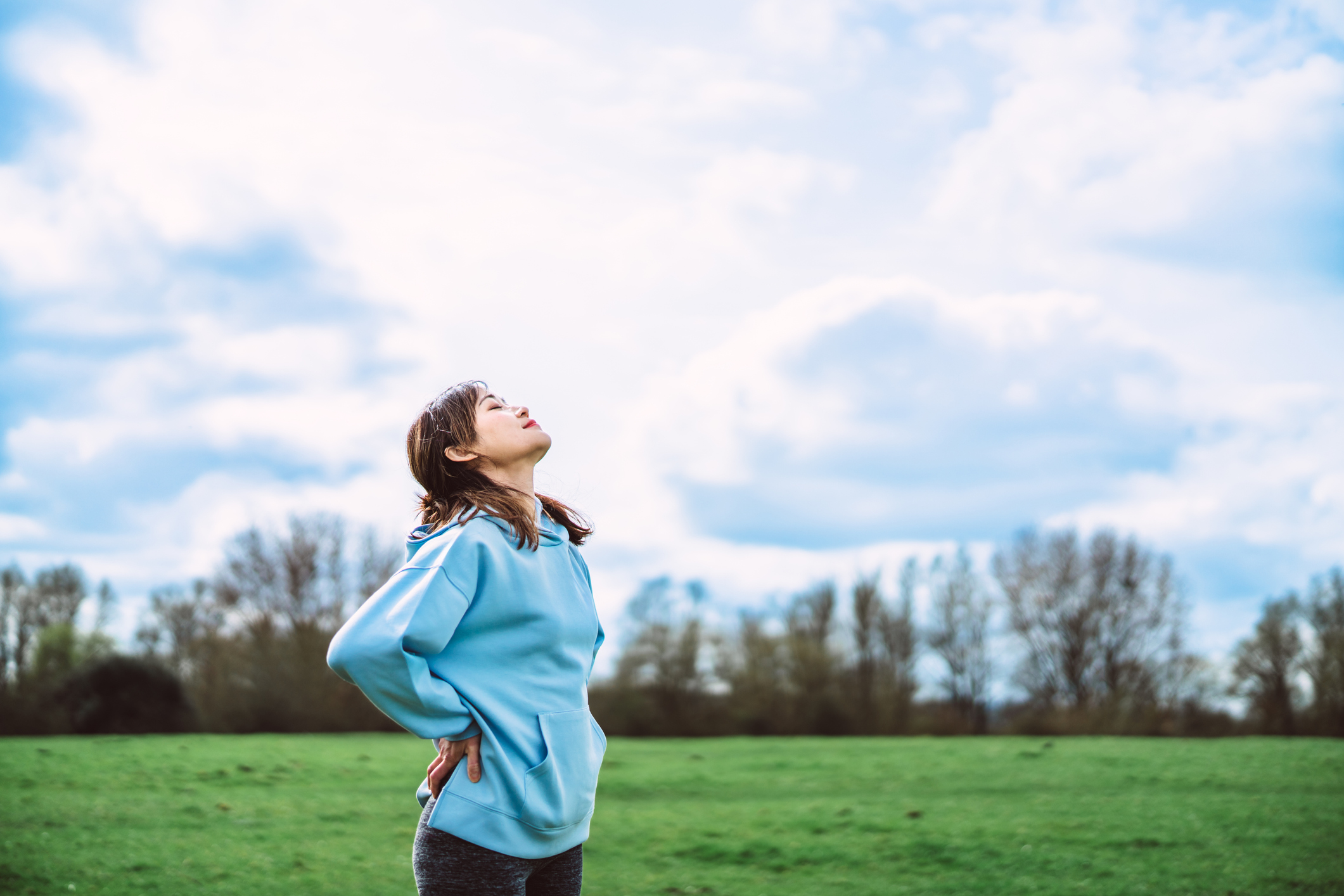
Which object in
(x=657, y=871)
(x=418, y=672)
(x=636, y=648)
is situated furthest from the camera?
(x=636, y=648)

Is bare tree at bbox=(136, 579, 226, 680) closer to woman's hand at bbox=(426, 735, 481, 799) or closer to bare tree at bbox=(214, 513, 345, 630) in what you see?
bare tree at bbox=(214, 513, 345, 630)

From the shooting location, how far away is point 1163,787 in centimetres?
1405

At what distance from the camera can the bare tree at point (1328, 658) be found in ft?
125

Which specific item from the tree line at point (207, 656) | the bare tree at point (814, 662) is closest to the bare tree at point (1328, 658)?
the bare tree at point (814, 662)

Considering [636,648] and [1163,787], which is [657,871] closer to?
[1163,787]

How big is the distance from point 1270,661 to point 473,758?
5034cm

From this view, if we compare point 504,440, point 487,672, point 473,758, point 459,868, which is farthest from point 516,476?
point 459,868

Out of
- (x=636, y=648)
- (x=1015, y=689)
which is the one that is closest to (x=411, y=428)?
(x=636, y=648)

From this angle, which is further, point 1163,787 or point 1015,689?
point 1015,689

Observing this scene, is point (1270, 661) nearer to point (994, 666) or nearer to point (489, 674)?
point (994, 666)

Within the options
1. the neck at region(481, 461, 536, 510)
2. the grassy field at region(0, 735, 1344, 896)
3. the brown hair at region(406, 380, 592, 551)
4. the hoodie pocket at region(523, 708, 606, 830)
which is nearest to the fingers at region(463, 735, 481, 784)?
the hoodie pocket at region(523, 708, 606, 830)

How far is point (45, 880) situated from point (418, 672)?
7.29 metres

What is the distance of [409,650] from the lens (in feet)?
8.28

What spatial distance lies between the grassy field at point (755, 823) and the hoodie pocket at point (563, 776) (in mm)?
5895
